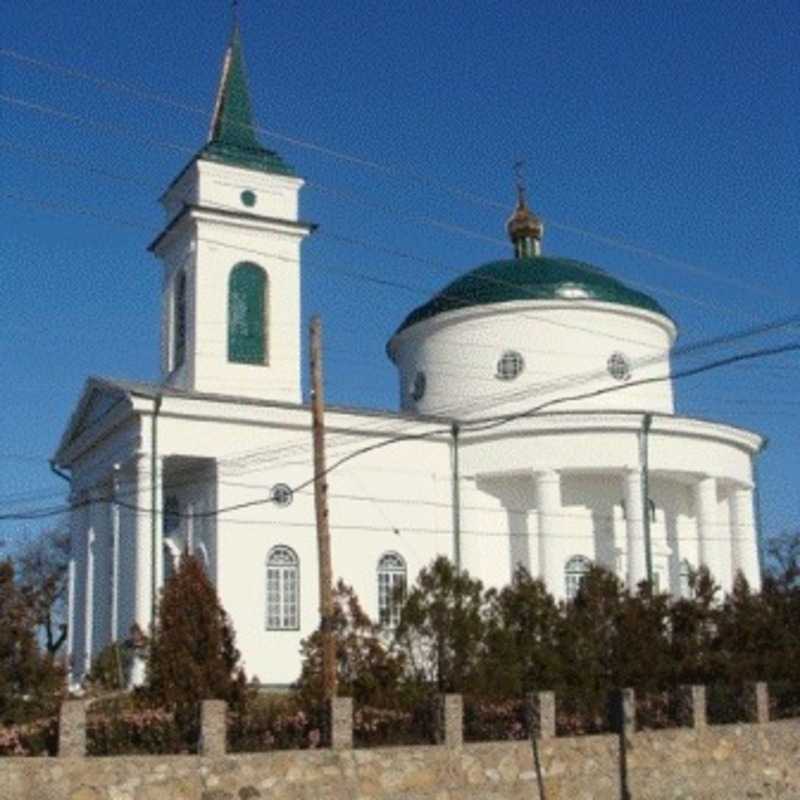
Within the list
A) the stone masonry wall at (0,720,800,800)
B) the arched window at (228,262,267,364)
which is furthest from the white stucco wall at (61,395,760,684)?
the stone masonry wall at (0,720,800,800)

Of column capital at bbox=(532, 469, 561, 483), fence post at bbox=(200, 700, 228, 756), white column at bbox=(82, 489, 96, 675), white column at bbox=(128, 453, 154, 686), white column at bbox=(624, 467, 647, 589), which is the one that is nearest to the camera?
fence post at bbox=(200, 700, 228, 756)

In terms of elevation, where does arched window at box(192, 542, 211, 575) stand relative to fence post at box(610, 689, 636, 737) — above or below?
above

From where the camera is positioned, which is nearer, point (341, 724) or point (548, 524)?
point (341, 724)

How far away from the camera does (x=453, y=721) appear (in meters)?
17.3

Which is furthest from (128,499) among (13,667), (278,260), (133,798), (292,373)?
(133,798)

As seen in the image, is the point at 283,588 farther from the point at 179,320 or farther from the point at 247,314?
the point at 179,320

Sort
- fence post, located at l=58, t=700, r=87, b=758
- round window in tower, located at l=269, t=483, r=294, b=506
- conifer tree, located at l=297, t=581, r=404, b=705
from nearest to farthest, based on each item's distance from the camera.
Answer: fence post, located at l=58, t=700, r=87, b=758 → conifer tree, located at l=297, t=581, r=404, b=705 → round window in tower, located at l=269, t=483, r=294, b=506

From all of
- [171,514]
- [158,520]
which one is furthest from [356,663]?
[171,514]

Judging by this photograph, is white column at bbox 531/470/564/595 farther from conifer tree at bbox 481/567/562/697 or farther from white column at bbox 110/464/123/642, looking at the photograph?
white column at bbox 110/464/123/642

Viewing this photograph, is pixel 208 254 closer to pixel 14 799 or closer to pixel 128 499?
pixel 128 499

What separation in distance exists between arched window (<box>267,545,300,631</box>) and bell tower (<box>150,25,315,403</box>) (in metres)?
4.47

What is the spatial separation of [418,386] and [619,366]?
5812 millimetres

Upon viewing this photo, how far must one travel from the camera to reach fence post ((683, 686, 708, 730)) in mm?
20125

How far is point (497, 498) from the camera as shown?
34.2 meters
